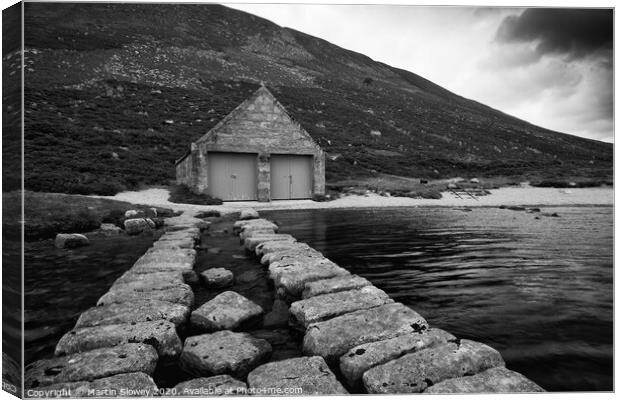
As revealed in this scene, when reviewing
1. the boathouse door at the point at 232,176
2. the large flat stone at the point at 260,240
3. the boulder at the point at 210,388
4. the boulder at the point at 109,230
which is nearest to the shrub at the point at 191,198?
the boathouse door at the point at 232,176

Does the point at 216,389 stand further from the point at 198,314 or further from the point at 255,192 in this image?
the point at 255,192

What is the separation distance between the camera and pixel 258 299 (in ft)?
12.1

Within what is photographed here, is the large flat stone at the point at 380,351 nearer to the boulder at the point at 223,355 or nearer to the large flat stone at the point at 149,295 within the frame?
the boulder at the point at 223,355

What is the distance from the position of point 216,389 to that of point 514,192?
19.2 m

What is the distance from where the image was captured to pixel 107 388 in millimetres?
2000

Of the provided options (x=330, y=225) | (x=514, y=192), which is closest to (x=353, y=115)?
(x=514, y=192)

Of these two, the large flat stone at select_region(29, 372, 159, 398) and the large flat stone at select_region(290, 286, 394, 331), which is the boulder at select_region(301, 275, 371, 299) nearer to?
the large flat stone at select_region(290, 286, 394, 331)

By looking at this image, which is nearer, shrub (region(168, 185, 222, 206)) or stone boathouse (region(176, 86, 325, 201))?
shrub (region(168, 185, 222, 206))

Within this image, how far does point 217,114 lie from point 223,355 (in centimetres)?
3059

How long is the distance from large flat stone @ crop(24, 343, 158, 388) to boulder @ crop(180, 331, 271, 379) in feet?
0.76

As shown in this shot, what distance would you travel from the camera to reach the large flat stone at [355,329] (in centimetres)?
236

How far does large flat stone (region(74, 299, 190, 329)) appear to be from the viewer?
272 centimetres

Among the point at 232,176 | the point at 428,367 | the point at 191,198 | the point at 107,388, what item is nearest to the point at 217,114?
the point at 232,176

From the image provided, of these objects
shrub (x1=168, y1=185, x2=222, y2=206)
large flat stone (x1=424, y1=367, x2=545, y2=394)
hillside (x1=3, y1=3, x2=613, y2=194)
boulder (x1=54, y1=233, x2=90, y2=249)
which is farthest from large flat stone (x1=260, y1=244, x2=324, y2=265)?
shrub (x1=168, y1=185, x2=222, y2=206)
